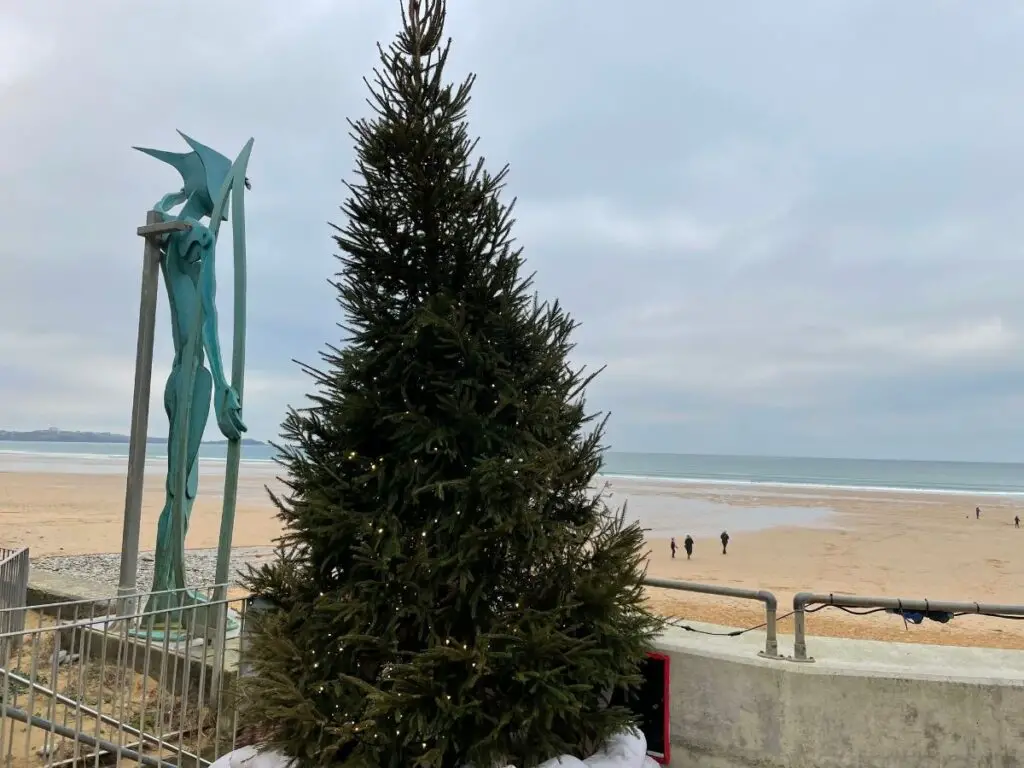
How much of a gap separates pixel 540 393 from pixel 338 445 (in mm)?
1105

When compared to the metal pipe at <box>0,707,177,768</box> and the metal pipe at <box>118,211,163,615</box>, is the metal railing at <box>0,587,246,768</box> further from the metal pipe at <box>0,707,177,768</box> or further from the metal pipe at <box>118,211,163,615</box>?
the metal pipe at <box>118,211,163,615</box>

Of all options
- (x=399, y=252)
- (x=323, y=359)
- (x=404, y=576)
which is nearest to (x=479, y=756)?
(x=404, y=576)

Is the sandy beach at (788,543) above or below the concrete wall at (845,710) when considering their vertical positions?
below

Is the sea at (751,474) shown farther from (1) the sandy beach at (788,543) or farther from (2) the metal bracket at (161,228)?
(2) the metal bracket at (161,228)

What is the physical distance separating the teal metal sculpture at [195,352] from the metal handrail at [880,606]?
5068 mm

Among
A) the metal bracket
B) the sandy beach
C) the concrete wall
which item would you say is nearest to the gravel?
the sandy beach

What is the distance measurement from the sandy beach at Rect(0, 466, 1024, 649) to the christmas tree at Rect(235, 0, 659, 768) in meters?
8.78

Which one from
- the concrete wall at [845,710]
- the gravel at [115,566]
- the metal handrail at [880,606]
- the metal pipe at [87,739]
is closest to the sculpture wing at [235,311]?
the metal pipe at [87,739]

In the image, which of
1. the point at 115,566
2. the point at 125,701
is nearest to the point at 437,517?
the point at 125,701

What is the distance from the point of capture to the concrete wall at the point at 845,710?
3.50 m

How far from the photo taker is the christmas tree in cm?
314

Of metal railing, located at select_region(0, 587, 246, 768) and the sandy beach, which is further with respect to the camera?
the sandy beach

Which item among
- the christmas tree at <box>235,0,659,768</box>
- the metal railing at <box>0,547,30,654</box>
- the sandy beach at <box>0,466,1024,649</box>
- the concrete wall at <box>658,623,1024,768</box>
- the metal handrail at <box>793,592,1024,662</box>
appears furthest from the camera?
the sandy beach at <box>0,466,1024,649</box>

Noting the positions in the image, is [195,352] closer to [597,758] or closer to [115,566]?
[597,758]
